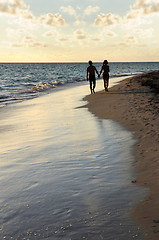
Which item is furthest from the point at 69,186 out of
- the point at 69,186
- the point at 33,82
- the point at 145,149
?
the point at 33,82

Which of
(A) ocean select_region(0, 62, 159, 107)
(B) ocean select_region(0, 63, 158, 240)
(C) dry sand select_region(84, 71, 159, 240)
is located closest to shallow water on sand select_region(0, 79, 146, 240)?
(B) ocean select_region(0, 63, 158, 240)

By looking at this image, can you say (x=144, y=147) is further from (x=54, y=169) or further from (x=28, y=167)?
(x=28, y=167)

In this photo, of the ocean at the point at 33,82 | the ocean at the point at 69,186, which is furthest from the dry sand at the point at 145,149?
the ocean at the point at 33,82

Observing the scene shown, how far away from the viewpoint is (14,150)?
19.7 feet

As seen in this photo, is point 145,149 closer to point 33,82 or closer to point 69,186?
point 69,186

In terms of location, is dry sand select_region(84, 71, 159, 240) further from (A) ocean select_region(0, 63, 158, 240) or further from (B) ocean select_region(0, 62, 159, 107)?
(B) ocean select_region(0, 62, 159, 107)

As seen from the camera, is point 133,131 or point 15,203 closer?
point 15,203

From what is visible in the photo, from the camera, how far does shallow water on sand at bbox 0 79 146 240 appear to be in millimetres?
2816

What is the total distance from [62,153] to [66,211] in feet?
7.89

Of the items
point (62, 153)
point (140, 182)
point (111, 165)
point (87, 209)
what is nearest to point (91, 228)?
point (87, 209)

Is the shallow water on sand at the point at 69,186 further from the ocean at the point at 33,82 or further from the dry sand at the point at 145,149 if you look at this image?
the ocean at the point at 33,82

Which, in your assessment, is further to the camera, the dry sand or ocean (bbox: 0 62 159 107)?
ocean (bbox: 0 62 159 107)

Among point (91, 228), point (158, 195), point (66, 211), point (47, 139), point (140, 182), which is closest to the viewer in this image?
point (91, 228)

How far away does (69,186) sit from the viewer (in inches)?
153
